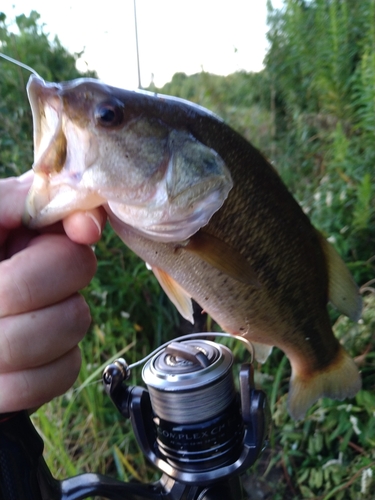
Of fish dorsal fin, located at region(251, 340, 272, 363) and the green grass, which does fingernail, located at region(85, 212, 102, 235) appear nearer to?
fish dorsal fin, located at region(251, 340, 272, 363)

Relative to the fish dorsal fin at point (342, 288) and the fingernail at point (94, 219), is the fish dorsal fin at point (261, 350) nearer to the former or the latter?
the fish dorsal fin at point (342, 288)

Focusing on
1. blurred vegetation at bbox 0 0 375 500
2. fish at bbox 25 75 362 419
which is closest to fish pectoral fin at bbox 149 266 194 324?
fish at bbox 25 75 362 419

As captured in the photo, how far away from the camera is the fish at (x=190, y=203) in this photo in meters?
0.61

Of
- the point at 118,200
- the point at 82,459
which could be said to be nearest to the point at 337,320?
the point at 82,459

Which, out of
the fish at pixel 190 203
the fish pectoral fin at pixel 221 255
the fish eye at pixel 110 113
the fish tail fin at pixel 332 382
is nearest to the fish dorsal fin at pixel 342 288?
the fish at pixel 190 203

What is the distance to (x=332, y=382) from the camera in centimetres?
104

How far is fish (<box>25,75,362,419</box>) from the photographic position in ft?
2.00

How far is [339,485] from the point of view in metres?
1.33

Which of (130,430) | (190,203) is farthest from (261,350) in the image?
(130,430)

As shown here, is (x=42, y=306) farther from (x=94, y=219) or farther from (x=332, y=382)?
(x=332, y=382)

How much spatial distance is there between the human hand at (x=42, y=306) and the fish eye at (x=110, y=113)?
142 millimetres

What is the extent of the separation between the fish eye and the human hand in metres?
0.14

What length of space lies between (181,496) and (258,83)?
265cm

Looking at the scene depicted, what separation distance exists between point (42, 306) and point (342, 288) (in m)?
0.66
